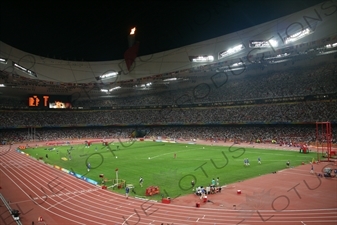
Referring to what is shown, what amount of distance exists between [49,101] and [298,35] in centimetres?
6446

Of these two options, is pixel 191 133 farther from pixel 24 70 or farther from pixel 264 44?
pixel 24 70

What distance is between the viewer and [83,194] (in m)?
21.2

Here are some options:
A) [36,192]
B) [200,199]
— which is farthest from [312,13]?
[36,192]

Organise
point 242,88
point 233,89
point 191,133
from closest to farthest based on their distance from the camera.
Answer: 1. point 242,88
2. point 233,89
3. point 191,133

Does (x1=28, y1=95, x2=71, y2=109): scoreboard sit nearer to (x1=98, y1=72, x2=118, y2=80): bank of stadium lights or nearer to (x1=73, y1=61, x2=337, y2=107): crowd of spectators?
(x1=73, y1=61, x2=337, y2=107): crowd of spectators

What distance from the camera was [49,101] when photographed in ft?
254

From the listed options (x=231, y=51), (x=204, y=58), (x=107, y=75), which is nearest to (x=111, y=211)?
(x=231, y=51)

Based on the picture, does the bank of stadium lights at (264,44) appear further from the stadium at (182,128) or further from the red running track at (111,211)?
the red running track at (111,211)

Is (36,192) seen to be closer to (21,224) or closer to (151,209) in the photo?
(21,224)

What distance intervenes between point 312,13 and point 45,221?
50664 millimetres

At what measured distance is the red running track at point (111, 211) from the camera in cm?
1503

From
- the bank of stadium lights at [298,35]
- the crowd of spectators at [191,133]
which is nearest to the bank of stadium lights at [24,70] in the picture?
the crowd of spectators at [191,133]

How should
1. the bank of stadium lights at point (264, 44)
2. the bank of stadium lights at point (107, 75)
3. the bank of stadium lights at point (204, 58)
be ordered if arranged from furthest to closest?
the bank of stadium lights at point (107, 75), the bank of stadium lights at point (204, 58), the bank of stadium lights at point (264, 44)

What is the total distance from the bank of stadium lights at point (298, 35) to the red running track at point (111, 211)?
37943mm
